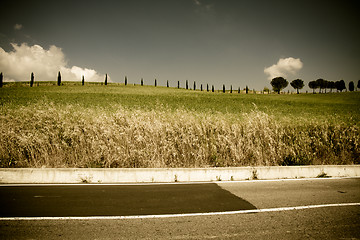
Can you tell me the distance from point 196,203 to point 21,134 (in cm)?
743

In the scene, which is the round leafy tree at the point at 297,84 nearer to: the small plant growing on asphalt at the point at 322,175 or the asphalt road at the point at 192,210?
the small plant growing on asphalt at the point at 322,175

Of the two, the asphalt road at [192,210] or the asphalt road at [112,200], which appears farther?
the asphalt road at [112,200]

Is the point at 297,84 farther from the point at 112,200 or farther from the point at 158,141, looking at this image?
the point at 112,200

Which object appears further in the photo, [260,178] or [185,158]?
[185,158]

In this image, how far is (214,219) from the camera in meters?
4.01

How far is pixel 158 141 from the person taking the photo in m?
7.79

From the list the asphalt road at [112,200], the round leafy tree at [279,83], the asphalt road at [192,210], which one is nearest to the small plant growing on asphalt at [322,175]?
the asphalt road at [192,210]

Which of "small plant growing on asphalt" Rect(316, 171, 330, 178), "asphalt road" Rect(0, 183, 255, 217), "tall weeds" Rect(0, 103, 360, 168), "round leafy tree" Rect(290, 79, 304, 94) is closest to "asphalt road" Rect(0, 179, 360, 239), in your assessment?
"asphalt road" Rect(0, 183, 255, 217)

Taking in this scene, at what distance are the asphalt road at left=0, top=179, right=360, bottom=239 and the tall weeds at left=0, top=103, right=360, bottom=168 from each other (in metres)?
1.66

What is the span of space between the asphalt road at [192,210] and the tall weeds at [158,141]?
1.66 m

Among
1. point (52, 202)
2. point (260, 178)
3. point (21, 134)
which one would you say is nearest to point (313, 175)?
point (260, 178)

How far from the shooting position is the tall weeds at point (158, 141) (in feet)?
23.0

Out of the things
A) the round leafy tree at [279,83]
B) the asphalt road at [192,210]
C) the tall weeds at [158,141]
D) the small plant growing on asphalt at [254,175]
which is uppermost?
the round leafy tree at [279,83]

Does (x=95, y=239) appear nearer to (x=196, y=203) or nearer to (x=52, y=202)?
(x=52, y=202)
